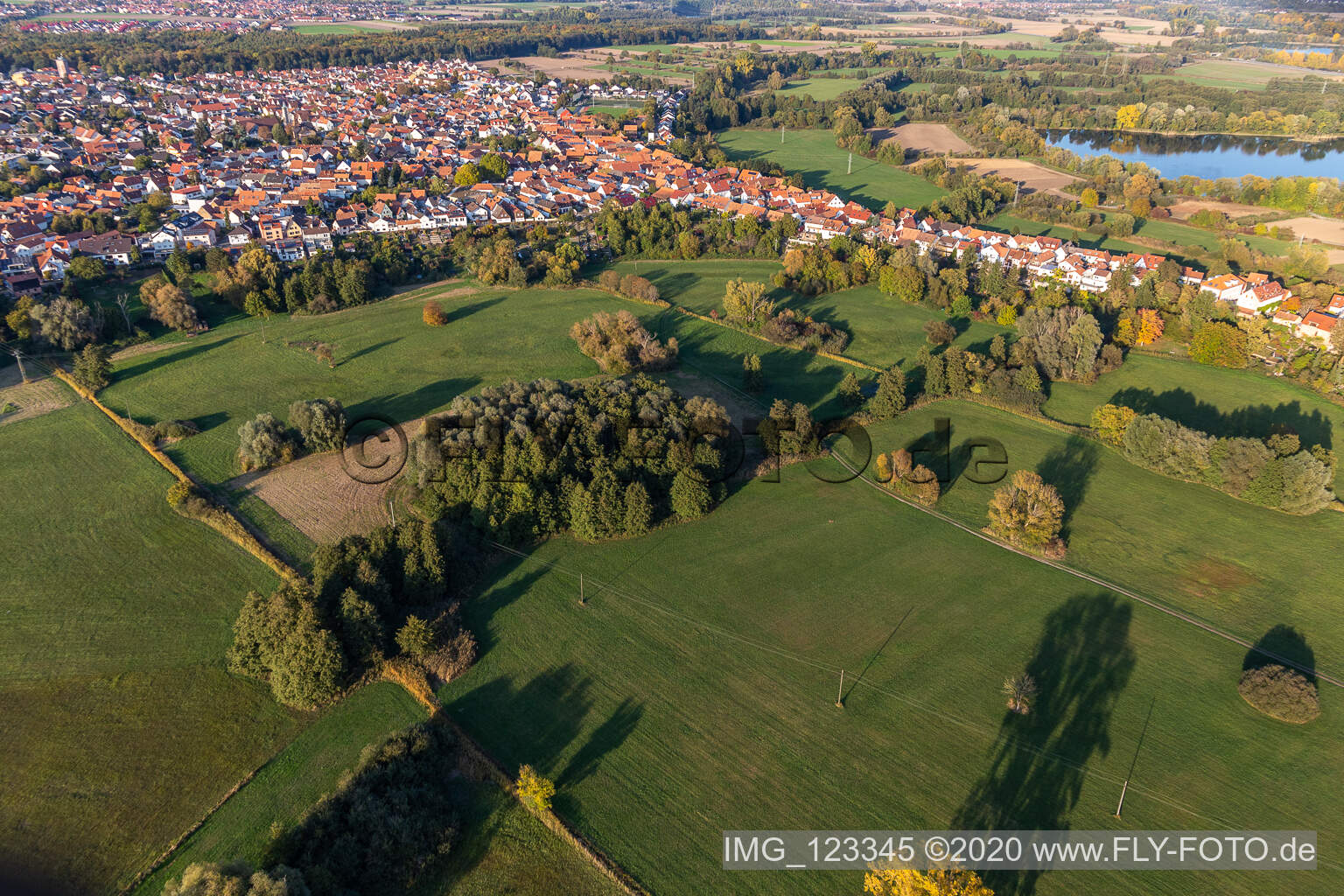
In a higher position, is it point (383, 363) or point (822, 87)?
point (822, 87)

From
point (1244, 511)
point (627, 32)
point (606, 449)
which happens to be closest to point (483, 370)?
point (606, 449)

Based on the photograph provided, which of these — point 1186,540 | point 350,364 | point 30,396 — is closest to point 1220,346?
point 1186,540

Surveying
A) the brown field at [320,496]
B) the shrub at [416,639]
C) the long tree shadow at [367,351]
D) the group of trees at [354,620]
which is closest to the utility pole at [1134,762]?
the group of trees at [354,620]

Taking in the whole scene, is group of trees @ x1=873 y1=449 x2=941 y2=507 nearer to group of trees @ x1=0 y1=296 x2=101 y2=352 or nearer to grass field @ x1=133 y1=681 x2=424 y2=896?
grass field @ x1=133 y1=681 x2=424 y2=896

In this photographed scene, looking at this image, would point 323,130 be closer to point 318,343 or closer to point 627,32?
point 318,343

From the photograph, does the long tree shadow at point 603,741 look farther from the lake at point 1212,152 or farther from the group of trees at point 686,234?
the lake at point 1212,152

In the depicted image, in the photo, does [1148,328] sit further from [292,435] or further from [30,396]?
[30,396]
